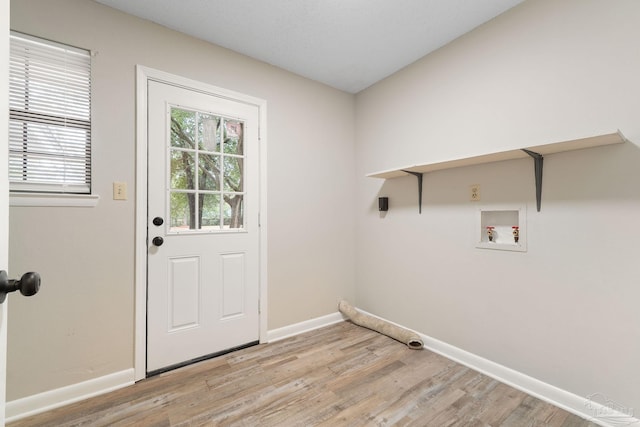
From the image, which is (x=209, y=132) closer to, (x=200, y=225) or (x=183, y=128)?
(x=183, y=128)

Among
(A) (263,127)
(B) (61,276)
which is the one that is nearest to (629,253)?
(A) (263,127)

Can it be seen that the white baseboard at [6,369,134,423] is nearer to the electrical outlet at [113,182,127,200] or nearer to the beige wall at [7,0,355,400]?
the beige wall at [7,0,355,400]

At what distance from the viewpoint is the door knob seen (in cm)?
61

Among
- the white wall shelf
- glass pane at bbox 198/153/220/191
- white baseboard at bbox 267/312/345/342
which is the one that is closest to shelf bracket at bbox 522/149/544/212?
the white wall shelf

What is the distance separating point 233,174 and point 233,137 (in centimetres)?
32

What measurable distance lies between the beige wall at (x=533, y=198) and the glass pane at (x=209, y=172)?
5.46ft

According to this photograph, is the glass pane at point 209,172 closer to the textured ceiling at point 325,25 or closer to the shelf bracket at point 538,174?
the textured ceiling at point 325,25

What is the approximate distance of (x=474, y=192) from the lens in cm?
209

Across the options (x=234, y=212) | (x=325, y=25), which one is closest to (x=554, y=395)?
(x=234, y=212)

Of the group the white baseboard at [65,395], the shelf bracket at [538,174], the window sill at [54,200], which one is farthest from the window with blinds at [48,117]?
the shelf bracket at [538,174]

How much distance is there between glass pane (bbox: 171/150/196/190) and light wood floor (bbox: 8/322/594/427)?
1380 millimetres

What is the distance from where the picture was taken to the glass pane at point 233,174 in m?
2.32

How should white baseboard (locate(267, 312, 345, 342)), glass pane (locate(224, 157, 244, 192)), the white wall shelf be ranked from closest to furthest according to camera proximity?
the white wall shelf → glass pane (locate(224, 157, 244, 192)) → white baseboard (locate(267, 312, 345, 342))

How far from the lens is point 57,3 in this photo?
1684 millimetres
